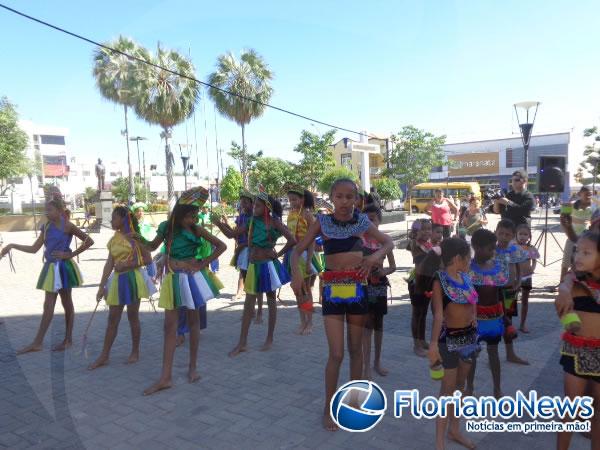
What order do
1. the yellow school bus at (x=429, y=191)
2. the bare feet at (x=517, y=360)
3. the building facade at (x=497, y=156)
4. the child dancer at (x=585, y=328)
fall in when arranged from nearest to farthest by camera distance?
the child dancer at (x=585, y=328)
the bare feet at (x=517, y=360)
the yellow school bus at (x=429, y=191)
the building facade at (x=497, y=156)

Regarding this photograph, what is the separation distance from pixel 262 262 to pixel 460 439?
9.11ft

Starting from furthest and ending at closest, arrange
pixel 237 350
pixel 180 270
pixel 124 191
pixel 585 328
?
pixel 124 191 → pixel 237 350 → pixel 180 270 → pixel 585 328

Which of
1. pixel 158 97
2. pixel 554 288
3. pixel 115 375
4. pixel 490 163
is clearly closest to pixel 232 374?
pixel 115 375

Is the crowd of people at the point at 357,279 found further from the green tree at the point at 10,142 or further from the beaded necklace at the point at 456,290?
the green tree at the point at 10,142

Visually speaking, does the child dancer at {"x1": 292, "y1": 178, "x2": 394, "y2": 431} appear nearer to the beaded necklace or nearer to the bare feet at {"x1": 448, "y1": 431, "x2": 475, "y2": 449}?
the beaded necklace

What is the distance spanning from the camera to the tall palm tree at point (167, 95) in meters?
24.6

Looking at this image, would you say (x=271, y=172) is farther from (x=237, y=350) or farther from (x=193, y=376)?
(x=193, y=376)

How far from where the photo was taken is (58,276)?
5.22m

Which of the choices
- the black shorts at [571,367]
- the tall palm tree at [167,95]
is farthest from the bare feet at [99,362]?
the tall palm tree at [167,95]

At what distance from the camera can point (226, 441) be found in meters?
3.35

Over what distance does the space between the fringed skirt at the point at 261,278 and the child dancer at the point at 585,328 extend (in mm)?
3123

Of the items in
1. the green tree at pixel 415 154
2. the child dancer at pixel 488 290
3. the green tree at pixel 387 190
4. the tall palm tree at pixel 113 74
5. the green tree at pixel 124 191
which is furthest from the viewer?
the green tree at pixel 124 191

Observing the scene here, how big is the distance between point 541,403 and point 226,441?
7.96ft

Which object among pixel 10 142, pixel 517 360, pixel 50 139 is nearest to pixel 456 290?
pixel 517 360
